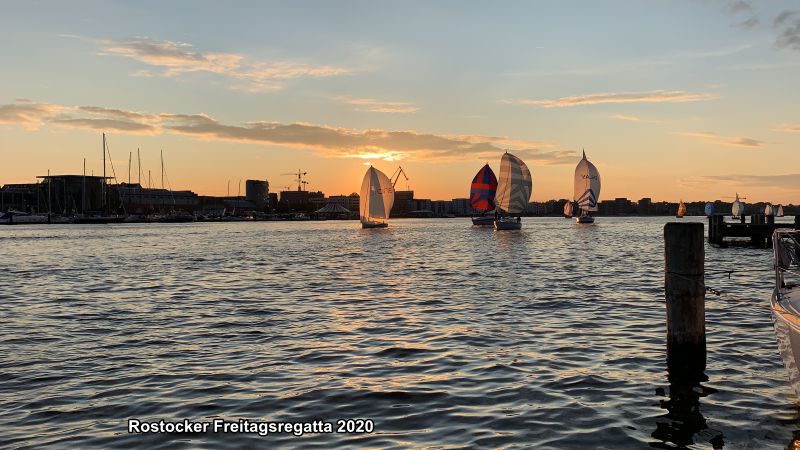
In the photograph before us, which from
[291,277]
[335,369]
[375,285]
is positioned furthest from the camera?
[291,277]

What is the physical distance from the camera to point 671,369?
1227 cm

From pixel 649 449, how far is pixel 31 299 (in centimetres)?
2540

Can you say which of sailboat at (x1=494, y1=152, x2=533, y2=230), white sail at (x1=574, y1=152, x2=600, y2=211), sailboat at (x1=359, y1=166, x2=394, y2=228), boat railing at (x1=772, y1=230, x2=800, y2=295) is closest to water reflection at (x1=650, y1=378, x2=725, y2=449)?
boat railing at (x1=772, y1=230, x2=800, y2=295)

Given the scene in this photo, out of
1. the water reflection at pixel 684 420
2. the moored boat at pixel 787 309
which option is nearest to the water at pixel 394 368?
the water reflection at pixel 684 420

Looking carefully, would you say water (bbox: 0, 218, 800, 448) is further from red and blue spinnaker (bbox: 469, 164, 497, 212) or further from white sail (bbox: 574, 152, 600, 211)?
white sail (bbox: 574, 152, 600, 211)

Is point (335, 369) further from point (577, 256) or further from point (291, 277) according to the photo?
point (577, 256)

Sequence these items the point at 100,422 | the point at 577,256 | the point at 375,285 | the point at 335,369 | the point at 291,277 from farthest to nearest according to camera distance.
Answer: the point at 577,256 → the point at 291,277 → the point at 375,285 → the point at 335,369 → the point at 100,422

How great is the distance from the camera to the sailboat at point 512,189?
4427 inches

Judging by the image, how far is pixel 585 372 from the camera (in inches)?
501

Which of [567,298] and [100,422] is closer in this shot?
[100,422]

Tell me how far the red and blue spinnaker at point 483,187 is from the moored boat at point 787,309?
11437cm

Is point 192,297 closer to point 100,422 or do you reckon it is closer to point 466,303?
point 466,303

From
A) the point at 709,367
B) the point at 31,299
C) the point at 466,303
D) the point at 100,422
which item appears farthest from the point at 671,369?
the point at 31,299

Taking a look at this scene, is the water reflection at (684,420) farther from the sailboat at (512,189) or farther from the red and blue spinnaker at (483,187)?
the red and blue spinnaker at (483,187)
